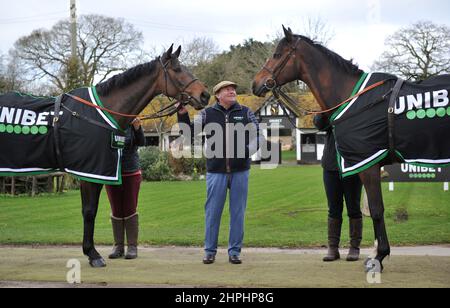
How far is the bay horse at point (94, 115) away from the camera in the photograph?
21.8 ft

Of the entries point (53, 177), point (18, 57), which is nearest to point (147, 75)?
point (53, 177)

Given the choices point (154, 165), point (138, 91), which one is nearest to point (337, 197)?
point (138, 91)

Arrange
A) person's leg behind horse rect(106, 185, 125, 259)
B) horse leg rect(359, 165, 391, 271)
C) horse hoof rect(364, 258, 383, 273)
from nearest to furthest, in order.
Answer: horse hoof rect(364, 258, 383, 273)
horse leg rect(359, 165, 391, 271)
person's leg behind horse rect(106, 185, 125, 259)

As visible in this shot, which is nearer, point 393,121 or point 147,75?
point 393,121

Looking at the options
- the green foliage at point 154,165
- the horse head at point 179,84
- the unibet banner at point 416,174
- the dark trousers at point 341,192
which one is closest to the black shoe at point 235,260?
the dark trousers at point 341,192

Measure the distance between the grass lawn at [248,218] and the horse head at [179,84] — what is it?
3168 mm

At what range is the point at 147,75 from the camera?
6.90 metres

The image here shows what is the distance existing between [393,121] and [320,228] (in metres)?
4.99

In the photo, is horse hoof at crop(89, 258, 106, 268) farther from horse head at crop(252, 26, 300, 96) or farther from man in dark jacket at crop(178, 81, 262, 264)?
horse head at crop(252, 26, 300, 96)

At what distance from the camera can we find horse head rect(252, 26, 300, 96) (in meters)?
6.66

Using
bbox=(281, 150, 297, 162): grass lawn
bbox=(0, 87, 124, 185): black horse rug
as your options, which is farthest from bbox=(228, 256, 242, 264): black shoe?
bbox=(281, 150, 297, 162): grass lawn

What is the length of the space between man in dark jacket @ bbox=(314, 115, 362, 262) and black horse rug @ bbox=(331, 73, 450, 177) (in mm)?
704
